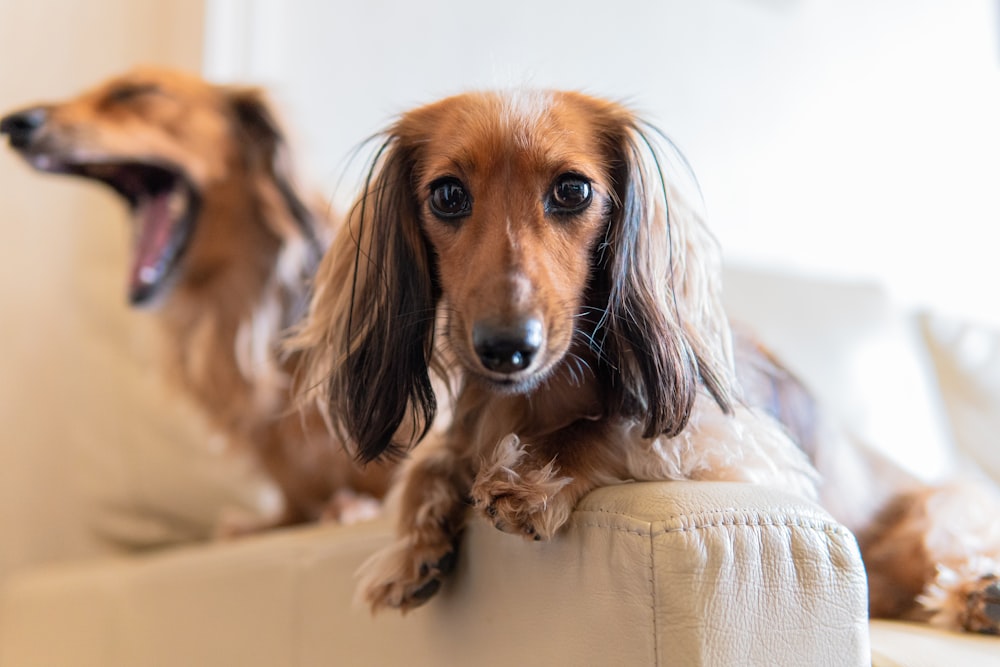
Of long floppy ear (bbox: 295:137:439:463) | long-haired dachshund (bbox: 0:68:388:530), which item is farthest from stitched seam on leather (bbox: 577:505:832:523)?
long-haired dachshund (bbox: 0:68:388:530)

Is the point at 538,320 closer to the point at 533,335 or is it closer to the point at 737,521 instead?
the point at 533,335

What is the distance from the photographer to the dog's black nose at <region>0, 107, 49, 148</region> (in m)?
2.10

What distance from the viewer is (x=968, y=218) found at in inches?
134

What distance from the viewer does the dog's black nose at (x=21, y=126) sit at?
2096mm

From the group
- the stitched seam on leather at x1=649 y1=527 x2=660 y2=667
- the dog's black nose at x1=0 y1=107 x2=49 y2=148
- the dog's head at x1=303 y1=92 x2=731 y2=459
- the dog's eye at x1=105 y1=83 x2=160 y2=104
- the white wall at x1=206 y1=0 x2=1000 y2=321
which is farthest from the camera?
the white wall at x1=206 y1=0 x2=1000 y2=321

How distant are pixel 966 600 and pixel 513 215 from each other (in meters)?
0.86

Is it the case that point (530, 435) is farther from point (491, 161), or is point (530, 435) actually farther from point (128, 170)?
point (128, 170)

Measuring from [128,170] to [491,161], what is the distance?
147 cm

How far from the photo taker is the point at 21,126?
210cm

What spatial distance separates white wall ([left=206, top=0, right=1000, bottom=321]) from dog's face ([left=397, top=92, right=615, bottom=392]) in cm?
180

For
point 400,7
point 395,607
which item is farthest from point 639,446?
point 400,7

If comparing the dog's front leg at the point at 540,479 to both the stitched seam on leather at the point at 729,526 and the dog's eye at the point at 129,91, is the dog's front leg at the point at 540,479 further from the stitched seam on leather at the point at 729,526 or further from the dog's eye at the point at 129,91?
the dog's eye at the point at 129,91

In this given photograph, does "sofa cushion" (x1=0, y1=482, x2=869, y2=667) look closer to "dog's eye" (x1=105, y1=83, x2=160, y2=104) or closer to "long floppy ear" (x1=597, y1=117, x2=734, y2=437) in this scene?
"long floppy ear" (x1=597, y1=117, x2=734, y2=437)

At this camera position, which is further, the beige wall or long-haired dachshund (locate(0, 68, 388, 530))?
the beige wall
